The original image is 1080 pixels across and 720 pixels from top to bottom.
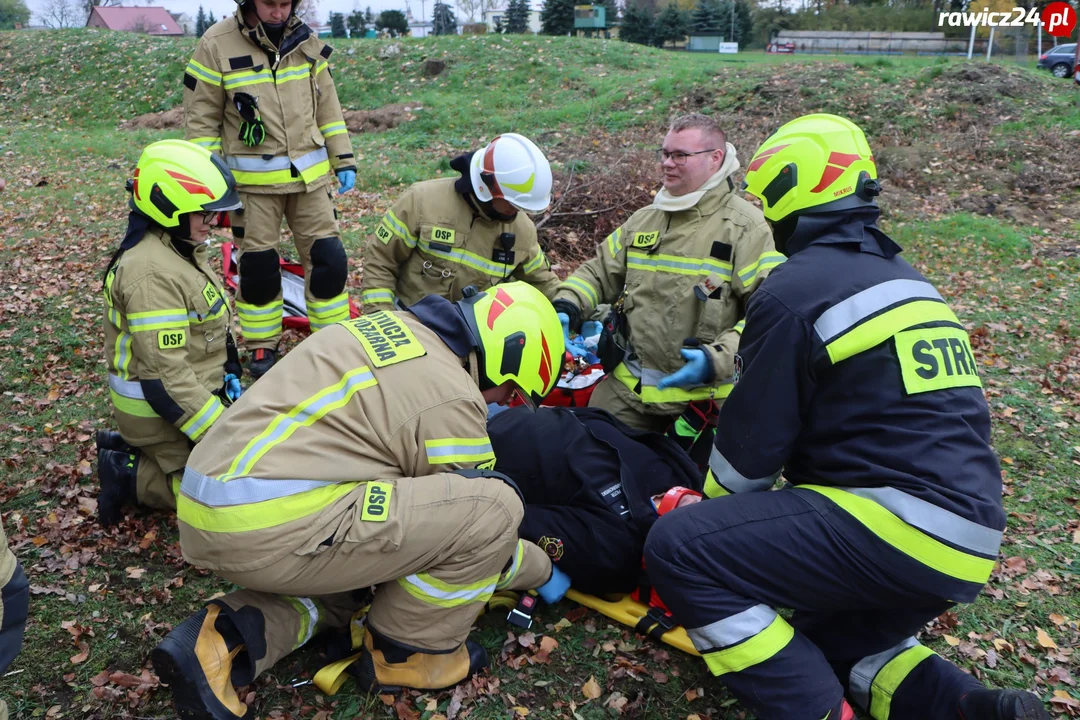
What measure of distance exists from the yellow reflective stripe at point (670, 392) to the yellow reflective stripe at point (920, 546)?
1778 millimetres

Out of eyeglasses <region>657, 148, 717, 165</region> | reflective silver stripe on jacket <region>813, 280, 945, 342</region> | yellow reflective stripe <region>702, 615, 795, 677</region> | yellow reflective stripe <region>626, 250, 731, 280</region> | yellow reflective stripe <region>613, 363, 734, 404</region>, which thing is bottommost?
yellow reflective stripe <region>702, 615, 795, 677</region>

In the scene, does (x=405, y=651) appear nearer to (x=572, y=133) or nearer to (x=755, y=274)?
(x=755, y=274)

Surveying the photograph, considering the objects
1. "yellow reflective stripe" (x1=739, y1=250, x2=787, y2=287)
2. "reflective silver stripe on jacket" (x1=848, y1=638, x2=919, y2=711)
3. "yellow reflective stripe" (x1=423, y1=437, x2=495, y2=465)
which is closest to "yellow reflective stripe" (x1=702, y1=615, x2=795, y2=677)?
"reflective silver stripe on jacket" (x1=848, y1=638, x2=919, y2=711)

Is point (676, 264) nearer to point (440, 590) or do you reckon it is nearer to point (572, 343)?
point (572, 343)

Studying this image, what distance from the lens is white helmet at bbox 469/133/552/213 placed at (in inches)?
173

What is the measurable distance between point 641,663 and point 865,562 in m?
1.21

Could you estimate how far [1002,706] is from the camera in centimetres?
249

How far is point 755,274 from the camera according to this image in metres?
4.20

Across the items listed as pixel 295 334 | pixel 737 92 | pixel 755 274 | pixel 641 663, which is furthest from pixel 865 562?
pixel 737 92

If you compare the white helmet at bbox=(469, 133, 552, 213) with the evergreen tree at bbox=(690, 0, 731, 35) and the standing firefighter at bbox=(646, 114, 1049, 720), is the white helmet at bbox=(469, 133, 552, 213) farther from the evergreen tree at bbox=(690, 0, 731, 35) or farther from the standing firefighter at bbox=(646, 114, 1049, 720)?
the evergreen tree at bbox=(690, 0, 731, 35)

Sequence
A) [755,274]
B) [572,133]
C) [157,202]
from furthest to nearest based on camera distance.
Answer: [572,133] < [755,274] < [157,202]

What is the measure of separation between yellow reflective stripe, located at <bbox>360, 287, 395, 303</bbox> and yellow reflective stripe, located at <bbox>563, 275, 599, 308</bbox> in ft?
3.88

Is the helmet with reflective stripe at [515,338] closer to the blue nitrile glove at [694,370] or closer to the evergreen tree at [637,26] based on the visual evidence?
the blue nitrile glove at [694,370]

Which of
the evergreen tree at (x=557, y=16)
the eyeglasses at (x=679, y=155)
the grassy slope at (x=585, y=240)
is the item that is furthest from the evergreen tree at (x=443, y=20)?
the eyeglasses at (x=679, y=155)
